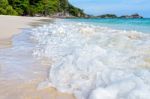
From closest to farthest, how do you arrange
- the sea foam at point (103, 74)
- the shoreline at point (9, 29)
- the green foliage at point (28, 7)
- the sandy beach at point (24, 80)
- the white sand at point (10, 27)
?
the sea foam at point (103, 74)
the sandy beach at point (24, 80)
the shoreline at point (9, 29)
the white sand at point (10, 27)
the green foliage at point (28, 7)

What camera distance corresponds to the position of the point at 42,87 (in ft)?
9.42

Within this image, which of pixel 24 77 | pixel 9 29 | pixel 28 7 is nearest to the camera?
pixel 24 77

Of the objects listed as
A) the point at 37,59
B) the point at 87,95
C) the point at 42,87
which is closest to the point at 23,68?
the point at 37,59

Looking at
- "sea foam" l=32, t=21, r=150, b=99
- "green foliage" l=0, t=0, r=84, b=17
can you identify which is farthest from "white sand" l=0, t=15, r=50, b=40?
"green foliage" l=0, t=0, r=84, b=17

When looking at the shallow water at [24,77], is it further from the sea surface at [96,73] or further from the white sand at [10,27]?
the white sand at [10,27]

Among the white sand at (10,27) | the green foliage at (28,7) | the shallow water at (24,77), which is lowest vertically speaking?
the green foliage at (28,7)

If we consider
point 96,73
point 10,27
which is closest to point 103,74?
point 96,73

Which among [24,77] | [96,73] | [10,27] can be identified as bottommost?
[10,27]

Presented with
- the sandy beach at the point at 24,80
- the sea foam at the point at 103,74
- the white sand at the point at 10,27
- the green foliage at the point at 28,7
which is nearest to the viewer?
the sea foam at the point at 103,74

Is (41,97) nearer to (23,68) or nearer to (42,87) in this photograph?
(42,87)

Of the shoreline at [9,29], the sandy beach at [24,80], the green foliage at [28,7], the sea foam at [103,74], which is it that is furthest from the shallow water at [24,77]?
the green foliage at [28,7]

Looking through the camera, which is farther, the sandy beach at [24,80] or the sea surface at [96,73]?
the sandy beach at [24,80]

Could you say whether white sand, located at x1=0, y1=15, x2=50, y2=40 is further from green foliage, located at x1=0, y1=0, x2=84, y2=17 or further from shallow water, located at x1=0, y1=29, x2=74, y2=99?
green foliage, located at x1=0, y1=0, x2=84, y2=17

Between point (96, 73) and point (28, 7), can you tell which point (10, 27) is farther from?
point (28, 7)
